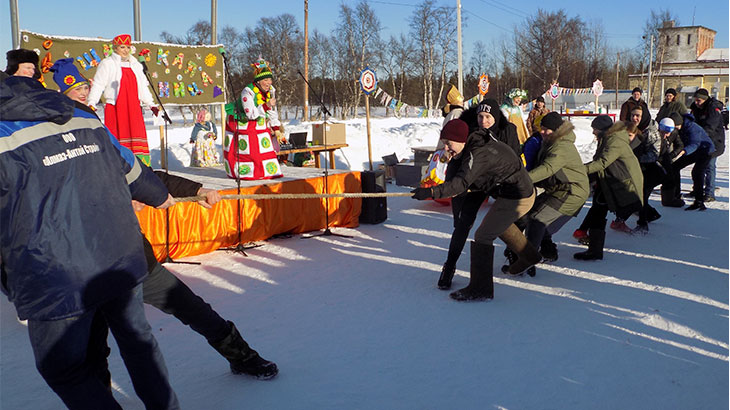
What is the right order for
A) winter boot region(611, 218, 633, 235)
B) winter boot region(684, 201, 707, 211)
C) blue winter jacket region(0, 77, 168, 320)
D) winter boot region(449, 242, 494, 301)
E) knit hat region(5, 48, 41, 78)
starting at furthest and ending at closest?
winter boot region(684, 201, 707, 211) → winter boot region(611, 218, 633, 235) → knit hat region(5, 48, 41, 78) → winter boot region(449, 242, 494, 301) → blue winter jacket region(0, 77, 168, 320)

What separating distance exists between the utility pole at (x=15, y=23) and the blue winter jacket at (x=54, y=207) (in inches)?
281

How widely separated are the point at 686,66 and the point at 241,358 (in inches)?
2490

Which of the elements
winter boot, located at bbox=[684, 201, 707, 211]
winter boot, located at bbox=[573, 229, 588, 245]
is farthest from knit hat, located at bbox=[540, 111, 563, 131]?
winter boot, located at bbox=[684, 201, 707, 211]

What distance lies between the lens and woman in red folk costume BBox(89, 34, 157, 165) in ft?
19.9

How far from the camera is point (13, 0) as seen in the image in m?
7.90

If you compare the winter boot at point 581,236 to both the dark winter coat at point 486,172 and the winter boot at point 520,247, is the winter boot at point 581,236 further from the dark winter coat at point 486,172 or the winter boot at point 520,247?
the dark winter coat at point 486,172

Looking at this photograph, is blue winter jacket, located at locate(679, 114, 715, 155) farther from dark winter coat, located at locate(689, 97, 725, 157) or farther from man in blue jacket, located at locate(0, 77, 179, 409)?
man in blue jacket, located at locate(0, 77, 179, 409)

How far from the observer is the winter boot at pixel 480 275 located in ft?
14.1

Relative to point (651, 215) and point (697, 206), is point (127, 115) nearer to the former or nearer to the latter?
point (651, 215)

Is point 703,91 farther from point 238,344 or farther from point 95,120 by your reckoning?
point 95,120

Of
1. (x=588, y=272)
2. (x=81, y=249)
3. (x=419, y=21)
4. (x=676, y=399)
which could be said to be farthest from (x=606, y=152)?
(x=419, y=21)

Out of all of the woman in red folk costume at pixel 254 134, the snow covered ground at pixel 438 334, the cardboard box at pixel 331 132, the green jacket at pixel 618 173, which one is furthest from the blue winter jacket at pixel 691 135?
the cardboard box at pixel 331 132

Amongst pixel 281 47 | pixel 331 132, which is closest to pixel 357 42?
pixel 281 47

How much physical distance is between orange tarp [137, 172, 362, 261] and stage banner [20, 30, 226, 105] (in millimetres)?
3763
